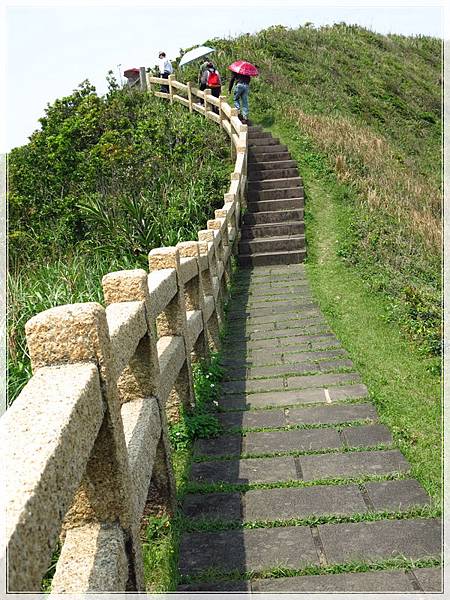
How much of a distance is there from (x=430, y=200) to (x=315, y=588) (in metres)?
13.9

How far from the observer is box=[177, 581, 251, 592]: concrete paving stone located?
283cm

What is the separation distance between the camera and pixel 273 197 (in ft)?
46.8

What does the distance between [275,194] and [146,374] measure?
11.4 metres

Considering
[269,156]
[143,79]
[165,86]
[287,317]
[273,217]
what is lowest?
[287,317]

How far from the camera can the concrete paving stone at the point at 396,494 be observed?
3398mm

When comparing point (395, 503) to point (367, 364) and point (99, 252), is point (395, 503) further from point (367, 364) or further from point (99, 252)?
point (99, 252)

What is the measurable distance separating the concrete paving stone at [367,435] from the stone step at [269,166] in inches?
462

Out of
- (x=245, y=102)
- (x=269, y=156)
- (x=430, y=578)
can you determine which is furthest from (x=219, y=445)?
(x=245, y=102)

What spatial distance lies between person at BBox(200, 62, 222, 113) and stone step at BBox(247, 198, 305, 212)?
7.94 meters

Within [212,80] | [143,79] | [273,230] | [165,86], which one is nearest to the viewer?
[273,230]

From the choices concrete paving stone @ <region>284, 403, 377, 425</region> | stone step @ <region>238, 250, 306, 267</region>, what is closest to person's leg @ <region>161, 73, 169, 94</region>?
stone step @ <region>238, 250, 306, 267</region>

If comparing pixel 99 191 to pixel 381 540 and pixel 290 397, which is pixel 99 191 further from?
pixel 381 540

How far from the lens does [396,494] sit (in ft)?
11.5

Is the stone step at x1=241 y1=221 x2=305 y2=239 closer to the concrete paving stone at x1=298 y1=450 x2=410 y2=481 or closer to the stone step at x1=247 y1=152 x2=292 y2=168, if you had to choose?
the stone step at x1=247 y1=152 x2=292 y2=168
